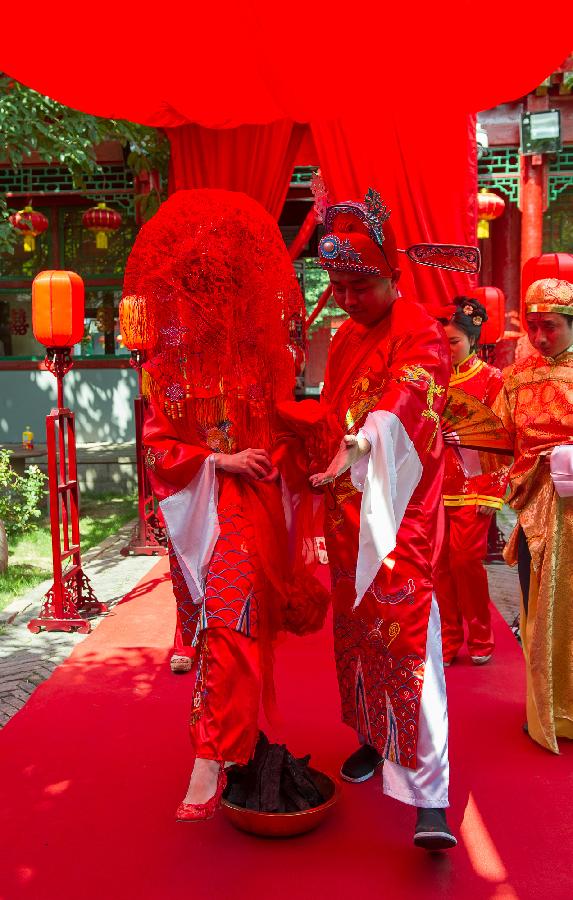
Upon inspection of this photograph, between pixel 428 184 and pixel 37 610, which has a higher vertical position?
pixel 428 184

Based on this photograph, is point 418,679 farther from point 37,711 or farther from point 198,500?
point 37,711

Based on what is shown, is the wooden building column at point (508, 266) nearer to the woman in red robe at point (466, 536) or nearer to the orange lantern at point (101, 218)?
the orange lantern at point (101, 218)

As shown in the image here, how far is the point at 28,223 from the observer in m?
8.60

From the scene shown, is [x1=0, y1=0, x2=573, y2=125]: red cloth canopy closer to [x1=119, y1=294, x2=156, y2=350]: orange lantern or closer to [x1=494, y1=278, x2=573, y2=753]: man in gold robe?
[x1=494, y1=278, x2=573, y2=753]: man in gold robe

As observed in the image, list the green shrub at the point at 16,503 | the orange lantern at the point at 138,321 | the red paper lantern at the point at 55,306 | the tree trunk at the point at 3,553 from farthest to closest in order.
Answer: the green shrub at the point at 16,503 < the tree trunk at the point at 3,553 < the red paper lantern at the point at 55,306 < the orange lantern at the point at 138,321

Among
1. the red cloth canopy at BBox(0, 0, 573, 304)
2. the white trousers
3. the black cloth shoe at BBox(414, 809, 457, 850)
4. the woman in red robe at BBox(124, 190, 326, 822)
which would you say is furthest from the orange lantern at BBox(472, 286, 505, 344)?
the black cloth shoe at BBox(414, 809, 457, 850)

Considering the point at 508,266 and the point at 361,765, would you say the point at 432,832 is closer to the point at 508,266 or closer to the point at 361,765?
the point at 361,765

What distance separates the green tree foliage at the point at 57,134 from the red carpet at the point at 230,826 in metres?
4.01

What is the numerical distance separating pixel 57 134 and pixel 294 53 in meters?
3.65

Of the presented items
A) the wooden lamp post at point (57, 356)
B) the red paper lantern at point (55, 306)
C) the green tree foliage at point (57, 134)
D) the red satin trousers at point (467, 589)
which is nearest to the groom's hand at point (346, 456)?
the red satin trousers at point (467, 589)

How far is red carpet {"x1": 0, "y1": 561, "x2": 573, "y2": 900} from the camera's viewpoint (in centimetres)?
215

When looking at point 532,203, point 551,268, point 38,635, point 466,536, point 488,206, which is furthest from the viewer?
point 532,203

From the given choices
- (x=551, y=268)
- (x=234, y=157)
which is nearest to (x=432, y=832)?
(x=551, y=268)

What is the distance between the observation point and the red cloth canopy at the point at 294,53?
3314mm
